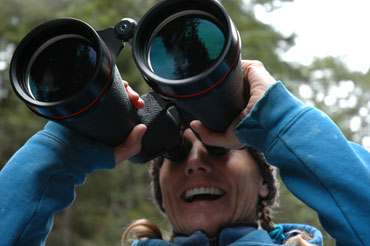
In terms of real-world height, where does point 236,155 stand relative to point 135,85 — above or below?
above

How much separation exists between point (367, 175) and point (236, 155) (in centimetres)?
59


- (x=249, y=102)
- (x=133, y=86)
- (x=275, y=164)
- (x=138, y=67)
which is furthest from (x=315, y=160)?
(x=133, y=86)

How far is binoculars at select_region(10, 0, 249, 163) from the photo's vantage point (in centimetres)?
109

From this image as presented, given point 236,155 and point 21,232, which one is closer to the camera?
point 21,232

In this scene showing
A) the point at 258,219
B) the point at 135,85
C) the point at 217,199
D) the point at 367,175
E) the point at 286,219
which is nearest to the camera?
the point at 367,175

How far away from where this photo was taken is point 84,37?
1204mm

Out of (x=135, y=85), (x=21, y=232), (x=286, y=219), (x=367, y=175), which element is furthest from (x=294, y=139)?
(x=286, y=219)

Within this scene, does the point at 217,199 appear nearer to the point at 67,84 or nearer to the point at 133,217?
the point at 67,84

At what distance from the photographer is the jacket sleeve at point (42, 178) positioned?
124 cm

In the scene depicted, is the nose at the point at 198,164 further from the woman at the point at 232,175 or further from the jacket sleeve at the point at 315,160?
the jacket sleeve at the point at 315,160

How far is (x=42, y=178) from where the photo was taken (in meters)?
1.29

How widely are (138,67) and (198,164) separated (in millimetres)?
582

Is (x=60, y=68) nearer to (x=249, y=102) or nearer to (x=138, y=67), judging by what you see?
(x=138, y=67)

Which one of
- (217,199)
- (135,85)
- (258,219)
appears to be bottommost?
(135,85)
